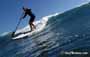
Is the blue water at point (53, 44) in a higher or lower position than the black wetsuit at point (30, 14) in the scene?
lower

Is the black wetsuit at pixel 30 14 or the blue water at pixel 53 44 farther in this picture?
the black wetsuit at pixel 30 14

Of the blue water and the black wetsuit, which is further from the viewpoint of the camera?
the black wetsuit

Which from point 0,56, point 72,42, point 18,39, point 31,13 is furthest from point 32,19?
point 72,42

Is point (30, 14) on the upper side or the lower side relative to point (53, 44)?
upper

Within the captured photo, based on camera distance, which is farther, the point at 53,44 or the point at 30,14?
the point at 30,14

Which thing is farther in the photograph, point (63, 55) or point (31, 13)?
point (31, 13)

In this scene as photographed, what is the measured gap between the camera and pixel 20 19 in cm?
3453

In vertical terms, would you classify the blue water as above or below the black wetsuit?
below

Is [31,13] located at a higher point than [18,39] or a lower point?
higher

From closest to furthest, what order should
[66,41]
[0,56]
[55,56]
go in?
[55,56] < [66,41] < [0,56]

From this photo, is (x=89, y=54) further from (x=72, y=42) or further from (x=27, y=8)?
(x=27, y=8)

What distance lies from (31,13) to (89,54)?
22.8 metres

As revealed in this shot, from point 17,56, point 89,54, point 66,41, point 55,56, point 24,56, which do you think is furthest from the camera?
point 66,41

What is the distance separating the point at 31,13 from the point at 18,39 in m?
3.77
